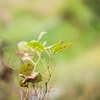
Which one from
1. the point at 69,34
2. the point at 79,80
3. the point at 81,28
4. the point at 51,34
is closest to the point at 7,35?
the point at 51,34

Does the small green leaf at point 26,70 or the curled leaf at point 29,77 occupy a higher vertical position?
the small green leaf at point 26,70

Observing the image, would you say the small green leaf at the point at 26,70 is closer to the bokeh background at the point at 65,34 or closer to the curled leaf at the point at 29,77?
the curled leaf at the point at 29,77

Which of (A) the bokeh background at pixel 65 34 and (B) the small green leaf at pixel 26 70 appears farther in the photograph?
(A) the bokeh background at pixel 65 34

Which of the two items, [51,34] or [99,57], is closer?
[99,57]

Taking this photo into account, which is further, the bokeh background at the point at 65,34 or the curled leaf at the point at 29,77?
the bokeh background at the point at 65,34

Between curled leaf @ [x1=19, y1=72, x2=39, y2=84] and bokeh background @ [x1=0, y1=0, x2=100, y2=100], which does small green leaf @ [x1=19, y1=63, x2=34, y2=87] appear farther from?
bokeh background @ [x1=0, y1=0, x2=100, y2=100]

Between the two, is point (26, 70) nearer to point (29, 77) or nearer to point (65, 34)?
point (29, 77)

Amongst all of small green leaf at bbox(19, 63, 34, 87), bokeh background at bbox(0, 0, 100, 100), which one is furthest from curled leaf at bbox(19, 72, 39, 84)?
bokeh background at bbox(0, 0, 100, 100)

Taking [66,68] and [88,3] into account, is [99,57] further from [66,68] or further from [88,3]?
[88,3]

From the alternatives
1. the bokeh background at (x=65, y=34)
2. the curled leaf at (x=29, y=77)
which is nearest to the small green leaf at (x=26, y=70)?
the curled leaf at (x=29, y=77)
